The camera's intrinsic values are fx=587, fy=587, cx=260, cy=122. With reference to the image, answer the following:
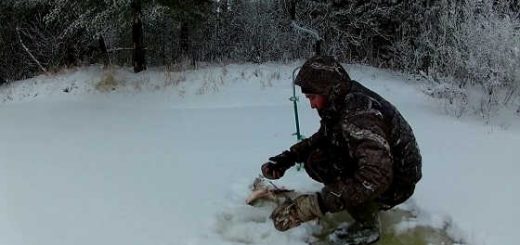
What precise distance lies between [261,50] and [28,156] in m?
8.50

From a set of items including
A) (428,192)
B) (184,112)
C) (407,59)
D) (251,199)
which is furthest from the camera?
(407,59)


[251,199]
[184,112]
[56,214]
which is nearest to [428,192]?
[251,199]

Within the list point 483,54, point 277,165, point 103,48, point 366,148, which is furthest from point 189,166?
point 103,48

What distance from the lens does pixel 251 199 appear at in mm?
3762

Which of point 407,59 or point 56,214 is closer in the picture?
point 56,214

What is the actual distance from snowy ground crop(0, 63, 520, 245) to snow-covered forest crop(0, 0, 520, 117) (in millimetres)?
1500

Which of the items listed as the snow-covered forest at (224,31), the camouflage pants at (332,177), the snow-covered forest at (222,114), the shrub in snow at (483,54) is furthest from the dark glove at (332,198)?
the snow-covered forest at (224,31)

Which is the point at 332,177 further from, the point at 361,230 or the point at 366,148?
the point at 366,148

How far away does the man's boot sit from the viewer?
325cm

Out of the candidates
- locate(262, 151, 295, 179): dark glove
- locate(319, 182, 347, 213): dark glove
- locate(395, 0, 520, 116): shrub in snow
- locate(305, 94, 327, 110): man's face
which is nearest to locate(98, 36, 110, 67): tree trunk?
locate(395, 0, 520, 116): shrub in snow

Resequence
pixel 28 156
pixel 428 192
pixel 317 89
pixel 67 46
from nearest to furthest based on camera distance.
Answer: pixel 317 89 → pixel 428 192 → pixel 28 156 → pixel 67 46

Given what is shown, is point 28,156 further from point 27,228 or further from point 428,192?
point 428,192

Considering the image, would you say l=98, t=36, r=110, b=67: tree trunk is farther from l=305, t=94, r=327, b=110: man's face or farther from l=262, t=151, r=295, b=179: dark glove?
l=305, t=94, r=327, b=110: man's face

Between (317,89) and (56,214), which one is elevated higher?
(317,89)
